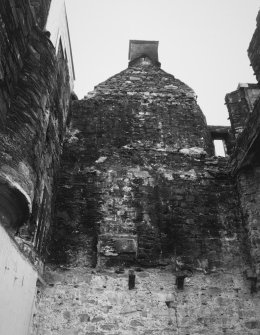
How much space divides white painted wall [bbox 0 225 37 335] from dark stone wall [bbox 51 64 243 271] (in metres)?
1.00

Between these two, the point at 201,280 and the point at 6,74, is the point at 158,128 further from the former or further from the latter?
the point at 6,74

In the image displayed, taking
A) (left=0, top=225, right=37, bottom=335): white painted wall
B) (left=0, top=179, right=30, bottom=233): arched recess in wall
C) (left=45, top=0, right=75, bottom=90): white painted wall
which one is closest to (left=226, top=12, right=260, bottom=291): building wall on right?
(left=0, top=225, right=37, bottom=335): white painted wall

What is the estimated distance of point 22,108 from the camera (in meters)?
A: 3.78

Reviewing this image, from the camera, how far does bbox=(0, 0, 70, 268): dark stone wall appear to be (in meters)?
3.22

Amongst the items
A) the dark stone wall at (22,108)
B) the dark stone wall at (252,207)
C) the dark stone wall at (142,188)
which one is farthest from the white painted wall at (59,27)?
the dark stone wall at (252,207)

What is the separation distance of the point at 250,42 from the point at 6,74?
17.9 ft

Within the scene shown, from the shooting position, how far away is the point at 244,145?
639 cm

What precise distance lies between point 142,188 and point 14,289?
3131 millimetres

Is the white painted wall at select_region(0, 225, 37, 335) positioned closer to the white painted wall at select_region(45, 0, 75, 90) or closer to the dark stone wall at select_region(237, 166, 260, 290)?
the dark stone wall at select_region(237, 166, 260, 290)

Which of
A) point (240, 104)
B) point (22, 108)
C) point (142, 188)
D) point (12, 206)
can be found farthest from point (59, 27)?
point (12, 206)

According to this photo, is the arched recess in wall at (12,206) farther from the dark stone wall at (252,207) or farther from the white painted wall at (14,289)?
the dark stone wall at (252,207)

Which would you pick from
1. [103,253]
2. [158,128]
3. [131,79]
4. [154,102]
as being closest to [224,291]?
[103,253]

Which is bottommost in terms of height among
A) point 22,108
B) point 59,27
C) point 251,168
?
point 22,108

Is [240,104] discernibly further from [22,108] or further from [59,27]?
[22,108]
